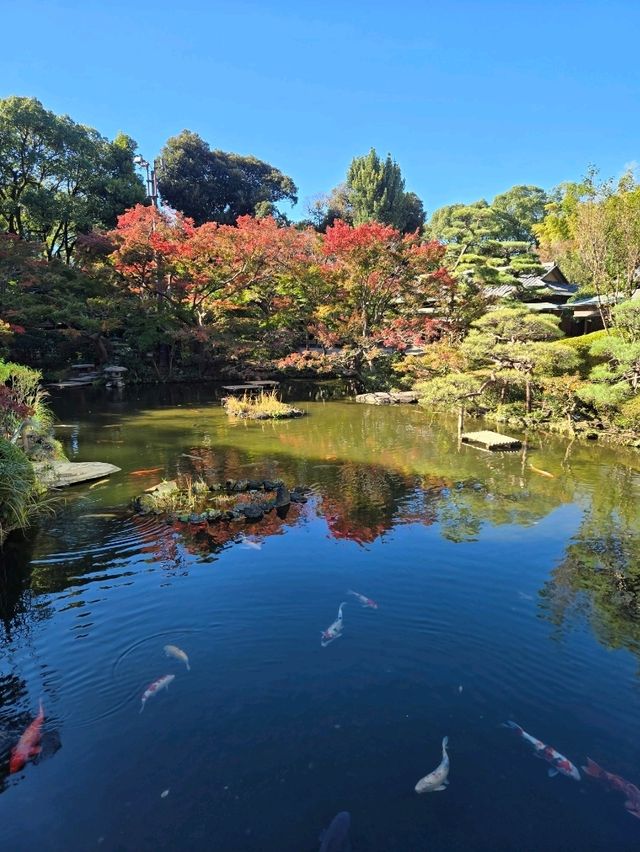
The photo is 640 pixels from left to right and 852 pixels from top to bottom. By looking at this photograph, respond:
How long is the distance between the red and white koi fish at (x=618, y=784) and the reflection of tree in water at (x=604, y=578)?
1.69m

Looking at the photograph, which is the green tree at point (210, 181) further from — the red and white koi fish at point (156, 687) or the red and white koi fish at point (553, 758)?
the red and white koi fish at point (553, 758)

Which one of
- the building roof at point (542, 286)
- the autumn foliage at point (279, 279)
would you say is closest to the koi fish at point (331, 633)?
the autumn foliage at point (279, 279)

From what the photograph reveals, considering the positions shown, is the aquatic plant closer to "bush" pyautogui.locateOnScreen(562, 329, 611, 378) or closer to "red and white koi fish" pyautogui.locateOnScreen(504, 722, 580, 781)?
"red and white koi fish" pyautogui.locateOnScreen(504, 722, 580, 781)

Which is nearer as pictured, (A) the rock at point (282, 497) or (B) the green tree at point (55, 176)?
(A) the rock at point (282, 497)

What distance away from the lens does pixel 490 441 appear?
41.7 ft

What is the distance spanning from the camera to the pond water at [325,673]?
3221 millimetres

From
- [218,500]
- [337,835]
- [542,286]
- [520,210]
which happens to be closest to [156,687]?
[337,835]

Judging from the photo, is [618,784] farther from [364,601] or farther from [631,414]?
[631,414]

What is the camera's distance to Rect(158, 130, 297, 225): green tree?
38.1 meters

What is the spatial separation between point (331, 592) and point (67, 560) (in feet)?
10.8

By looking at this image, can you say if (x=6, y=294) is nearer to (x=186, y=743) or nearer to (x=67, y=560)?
(x=67, y=560)

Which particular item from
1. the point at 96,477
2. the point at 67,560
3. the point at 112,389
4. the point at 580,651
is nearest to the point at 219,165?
the point at 112,389

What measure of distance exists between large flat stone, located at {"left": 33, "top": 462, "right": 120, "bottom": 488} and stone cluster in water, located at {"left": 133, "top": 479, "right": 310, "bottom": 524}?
5.04ft

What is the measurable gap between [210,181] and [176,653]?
40.1m
